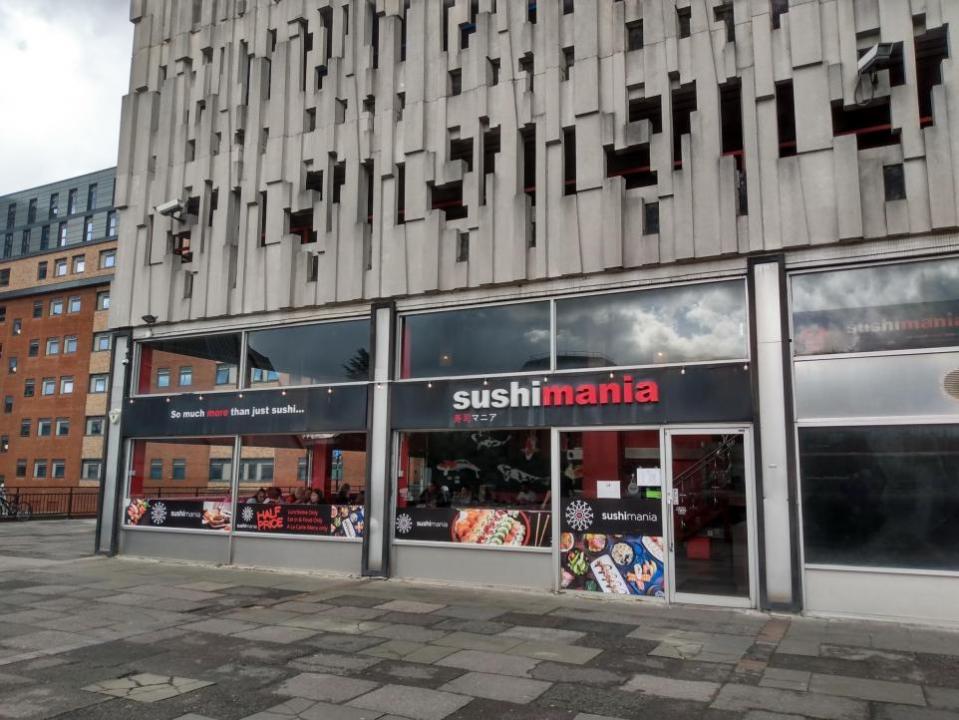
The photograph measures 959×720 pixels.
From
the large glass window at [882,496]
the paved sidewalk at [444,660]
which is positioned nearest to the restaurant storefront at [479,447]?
the large glass window at [882,496]

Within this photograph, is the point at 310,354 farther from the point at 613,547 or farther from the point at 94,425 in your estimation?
the point at 94,425

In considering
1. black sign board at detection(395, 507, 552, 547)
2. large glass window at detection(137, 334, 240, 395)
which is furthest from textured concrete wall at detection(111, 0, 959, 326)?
black sign board at detection(395, 507, 552, 547)

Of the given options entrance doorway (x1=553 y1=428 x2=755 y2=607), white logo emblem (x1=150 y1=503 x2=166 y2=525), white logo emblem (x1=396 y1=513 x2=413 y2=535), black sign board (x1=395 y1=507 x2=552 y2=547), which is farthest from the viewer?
white logo emblem (x1=150 y1=503 x2=166 y2=525)

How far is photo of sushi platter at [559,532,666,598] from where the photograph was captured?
405 inches

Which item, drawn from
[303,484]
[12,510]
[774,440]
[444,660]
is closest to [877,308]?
[774,440]

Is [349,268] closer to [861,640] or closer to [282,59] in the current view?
[282,59]

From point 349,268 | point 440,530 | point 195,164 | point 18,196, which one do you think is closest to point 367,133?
point 349,268

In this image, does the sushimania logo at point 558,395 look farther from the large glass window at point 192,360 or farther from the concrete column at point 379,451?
the large glass window at point 192,360

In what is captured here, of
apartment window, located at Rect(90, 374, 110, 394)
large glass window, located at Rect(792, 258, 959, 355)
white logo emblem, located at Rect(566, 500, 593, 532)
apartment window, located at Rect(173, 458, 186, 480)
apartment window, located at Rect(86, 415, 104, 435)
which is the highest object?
apartment window, located at Rect(90, 374, 110, 394)

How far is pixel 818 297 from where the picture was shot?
9.83 metres

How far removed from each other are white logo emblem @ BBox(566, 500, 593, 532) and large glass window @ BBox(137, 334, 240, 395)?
7331mm

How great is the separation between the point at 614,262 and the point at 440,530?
16.6 feet

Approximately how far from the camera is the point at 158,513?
14992 mm

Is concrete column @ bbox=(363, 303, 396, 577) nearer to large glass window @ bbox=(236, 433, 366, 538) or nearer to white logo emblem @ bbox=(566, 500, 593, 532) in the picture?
large glass window @ bbox=(236, 433, 366, 538)
